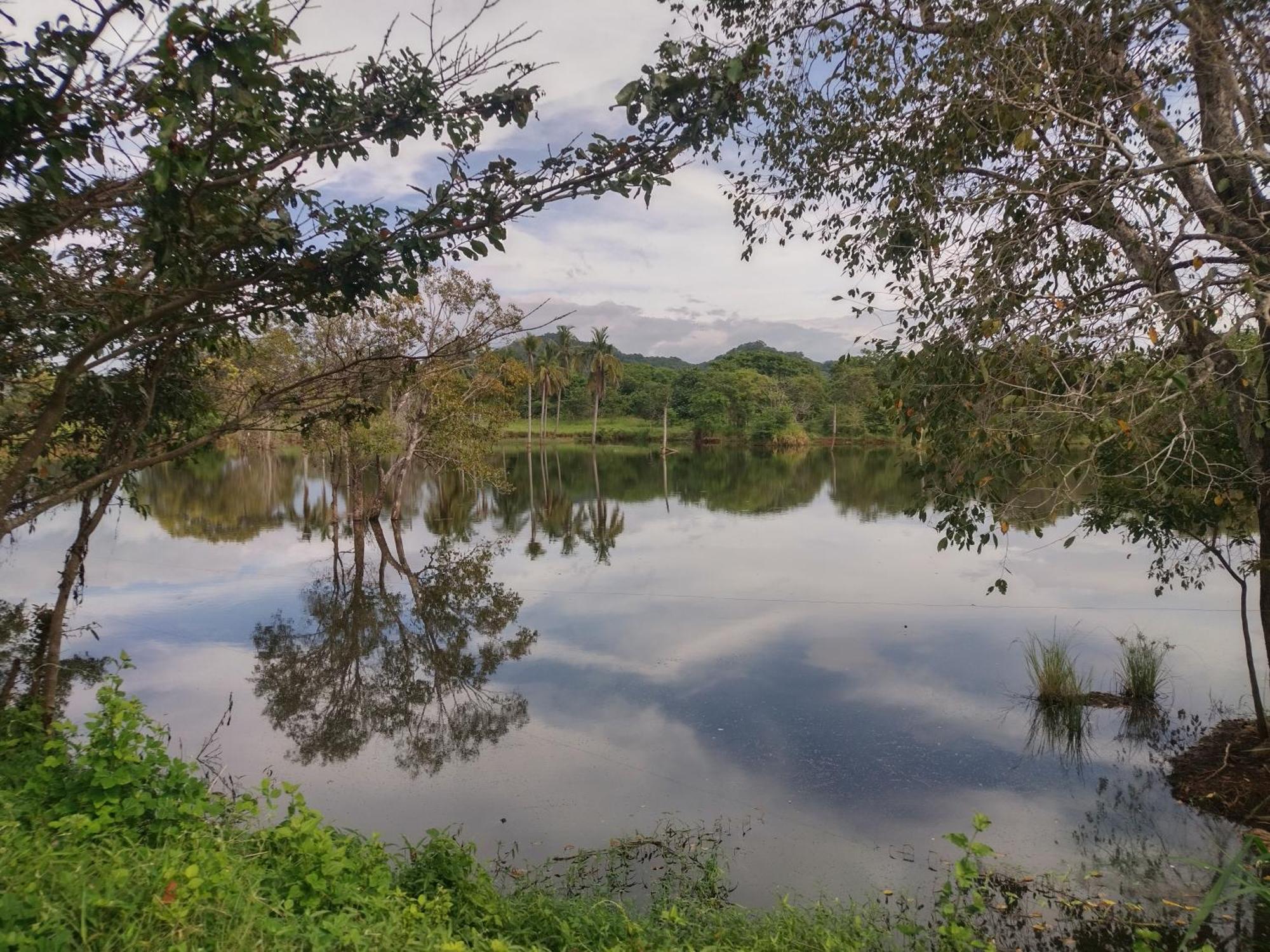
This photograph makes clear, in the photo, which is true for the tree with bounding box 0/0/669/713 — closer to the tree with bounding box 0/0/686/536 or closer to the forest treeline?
the tree with bounding box 0/0/686/536

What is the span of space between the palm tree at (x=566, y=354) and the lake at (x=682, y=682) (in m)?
39.1

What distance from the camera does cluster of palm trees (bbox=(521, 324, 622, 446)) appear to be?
5456 centimetres

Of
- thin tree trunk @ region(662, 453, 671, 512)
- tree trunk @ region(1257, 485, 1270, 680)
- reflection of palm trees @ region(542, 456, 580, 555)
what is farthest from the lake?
thin tree trunk @ region(662, 453, 671, 512)

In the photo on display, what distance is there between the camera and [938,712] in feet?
27.4

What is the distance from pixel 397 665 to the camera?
1001cm

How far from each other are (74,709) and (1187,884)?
9.68 metres

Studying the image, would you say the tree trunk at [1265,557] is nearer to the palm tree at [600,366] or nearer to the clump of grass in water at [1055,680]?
the clump of grass in water at [1055,680]

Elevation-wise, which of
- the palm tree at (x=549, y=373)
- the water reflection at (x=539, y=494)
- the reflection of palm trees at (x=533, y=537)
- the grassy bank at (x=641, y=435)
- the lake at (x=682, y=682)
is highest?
the palm tree at (x=549, y=373)

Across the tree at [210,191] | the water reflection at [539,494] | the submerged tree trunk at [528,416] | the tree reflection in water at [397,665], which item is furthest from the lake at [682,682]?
the submerged tree trunk at [528,416]

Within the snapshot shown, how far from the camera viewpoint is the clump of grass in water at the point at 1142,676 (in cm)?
859

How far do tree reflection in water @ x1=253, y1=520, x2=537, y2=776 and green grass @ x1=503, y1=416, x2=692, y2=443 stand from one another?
4826cm

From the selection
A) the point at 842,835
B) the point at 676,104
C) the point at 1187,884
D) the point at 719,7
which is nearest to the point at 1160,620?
the point at 1187,884

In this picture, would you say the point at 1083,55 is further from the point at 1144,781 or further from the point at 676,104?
the point at 1144,781

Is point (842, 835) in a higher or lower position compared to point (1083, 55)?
lower
